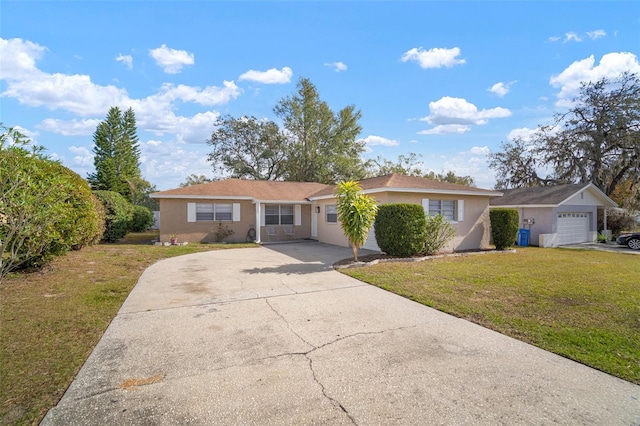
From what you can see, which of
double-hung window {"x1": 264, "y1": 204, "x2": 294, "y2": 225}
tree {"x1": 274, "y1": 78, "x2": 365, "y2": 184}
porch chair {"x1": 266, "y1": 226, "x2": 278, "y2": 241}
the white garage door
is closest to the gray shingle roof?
the white garage door

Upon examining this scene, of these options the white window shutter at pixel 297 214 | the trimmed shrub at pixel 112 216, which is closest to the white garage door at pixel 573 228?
the white window shutter at pixel 297 214

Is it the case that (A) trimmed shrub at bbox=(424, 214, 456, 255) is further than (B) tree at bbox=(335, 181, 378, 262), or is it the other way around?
(A) trimmed shrub at bbox=(424, 214, 456, 255)

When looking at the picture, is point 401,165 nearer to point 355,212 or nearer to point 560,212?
point 560,212

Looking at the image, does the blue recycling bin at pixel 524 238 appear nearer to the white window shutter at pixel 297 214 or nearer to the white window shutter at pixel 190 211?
the white window shutter at pixel 297 214

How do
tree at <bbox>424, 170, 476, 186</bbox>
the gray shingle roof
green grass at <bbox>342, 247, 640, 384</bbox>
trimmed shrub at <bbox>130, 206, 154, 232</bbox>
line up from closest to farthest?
green grass at <bbox>342, 247, 640, 384</bbox> → the gray shingle roof → trimmed shrub at <bbox>130, 206, 154, 232</bbox> → tree at <bbox>424, 170, 476, 186</bbox>

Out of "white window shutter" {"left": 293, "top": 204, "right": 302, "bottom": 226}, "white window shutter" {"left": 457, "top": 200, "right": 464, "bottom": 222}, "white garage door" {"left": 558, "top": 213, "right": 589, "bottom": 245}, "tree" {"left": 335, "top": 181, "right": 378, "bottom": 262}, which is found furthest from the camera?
"white window shutter" {"left": 293, "top": 204, "right": 302, "bottom": 226}

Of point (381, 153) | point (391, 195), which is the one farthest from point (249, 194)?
point (381, 153)

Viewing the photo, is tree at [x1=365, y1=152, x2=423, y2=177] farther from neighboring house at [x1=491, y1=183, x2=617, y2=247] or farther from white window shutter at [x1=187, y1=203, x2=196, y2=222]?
white window shutter at [x1=187, y1=203, x2=196, y2=222]

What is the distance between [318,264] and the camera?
10.1 metres

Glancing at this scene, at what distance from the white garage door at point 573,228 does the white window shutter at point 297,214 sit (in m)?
14.0

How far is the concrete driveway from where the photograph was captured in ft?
8.66

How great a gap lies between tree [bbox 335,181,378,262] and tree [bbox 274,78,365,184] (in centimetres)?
2047

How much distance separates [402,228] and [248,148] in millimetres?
25260

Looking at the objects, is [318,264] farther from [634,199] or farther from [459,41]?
[634,199]
